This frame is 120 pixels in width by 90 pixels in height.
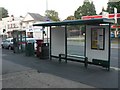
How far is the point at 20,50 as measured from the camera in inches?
781

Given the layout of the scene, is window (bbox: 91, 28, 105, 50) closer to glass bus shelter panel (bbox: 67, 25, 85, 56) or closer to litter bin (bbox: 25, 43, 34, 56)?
glass bus shelter panel (bbox: 67, 25, 85, 56)

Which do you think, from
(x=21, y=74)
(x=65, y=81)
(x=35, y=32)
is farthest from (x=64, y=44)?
(x=35, y=32)

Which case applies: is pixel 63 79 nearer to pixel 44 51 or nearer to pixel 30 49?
pixel 44 51

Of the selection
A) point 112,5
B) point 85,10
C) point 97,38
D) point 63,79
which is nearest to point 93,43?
point 97,38

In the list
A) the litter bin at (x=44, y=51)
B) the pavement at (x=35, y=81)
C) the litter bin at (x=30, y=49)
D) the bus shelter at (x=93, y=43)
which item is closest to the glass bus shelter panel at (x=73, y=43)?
the bus shelter at (x=93, y=43)

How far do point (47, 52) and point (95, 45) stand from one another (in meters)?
4.47

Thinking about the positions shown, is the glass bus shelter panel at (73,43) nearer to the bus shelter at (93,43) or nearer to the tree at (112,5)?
the bus shelter at (93,43)

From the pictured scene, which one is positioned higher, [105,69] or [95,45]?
[95,45]

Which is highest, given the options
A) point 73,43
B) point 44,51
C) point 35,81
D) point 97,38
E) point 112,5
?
point 112,5

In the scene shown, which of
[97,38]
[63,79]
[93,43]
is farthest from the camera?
[93,43]

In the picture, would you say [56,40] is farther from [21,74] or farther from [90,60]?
[21,74]

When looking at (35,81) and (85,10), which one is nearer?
(35,81)

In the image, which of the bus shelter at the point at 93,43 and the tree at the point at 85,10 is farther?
the tree at the point at 85,10

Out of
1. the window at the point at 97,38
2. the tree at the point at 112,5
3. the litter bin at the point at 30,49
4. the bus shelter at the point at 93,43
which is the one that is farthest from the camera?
the tree at the point at 112,5
